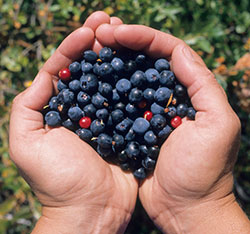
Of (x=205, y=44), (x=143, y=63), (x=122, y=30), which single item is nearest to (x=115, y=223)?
(x=143, y=63)

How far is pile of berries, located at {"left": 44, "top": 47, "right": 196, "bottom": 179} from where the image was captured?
204 centimetres

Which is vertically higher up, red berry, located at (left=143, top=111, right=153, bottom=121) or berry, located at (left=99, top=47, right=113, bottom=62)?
berry, located at (left=99, top=47, right=113, bottom=62)

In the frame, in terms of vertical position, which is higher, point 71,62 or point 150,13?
point 150,13

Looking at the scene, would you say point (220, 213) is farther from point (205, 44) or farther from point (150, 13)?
point (150, 13)

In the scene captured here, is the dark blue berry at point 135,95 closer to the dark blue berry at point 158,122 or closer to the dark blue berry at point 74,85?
the dark blue berry at point 158,122

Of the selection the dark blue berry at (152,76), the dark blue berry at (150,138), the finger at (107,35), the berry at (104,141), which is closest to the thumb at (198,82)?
the dark blue berry at (152,76)

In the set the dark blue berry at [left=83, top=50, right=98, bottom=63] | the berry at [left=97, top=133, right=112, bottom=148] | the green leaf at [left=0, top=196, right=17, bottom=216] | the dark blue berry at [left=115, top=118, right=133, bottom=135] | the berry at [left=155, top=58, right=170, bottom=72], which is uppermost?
the dark blue berry at [left=83, top=50, right=98, bottom=63]

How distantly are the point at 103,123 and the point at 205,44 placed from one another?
1.49 meters

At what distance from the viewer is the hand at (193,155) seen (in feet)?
5.98

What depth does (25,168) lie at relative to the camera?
6.32 feet

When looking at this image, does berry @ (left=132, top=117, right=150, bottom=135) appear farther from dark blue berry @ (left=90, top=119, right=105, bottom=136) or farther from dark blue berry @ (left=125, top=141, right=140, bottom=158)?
dark blue berry @ (left=90, top=119, right=105, bottom=136)

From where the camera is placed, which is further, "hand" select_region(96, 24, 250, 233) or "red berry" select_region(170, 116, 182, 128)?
"red berry" select_region(170, 116, 182, 128)

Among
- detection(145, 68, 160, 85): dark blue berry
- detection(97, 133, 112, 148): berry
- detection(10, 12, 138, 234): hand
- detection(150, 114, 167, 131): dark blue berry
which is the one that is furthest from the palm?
detection(145, 68, 160, 85): dark blue berry

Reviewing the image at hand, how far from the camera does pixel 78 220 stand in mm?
1950
